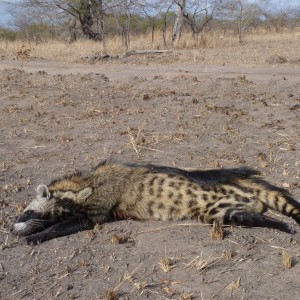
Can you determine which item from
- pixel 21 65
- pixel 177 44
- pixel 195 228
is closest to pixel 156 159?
pixel 195 228

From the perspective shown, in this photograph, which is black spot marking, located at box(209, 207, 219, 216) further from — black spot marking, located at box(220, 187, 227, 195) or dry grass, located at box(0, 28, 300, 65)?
dry grass, located at box(0, 28, 300, 65)

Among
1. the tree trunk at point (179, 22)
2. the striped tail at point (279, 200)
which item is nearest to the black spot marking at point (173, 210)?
the striped tail at point (279, 200)

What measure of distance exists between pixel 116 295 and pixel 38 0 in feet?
98.1

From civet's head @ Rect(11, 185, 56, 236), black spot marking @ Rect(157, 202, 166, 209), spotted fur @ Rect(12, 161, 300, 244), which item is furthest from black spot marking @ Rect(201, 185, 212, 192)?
civet's head @ Rect(11, 185, 56, 236)

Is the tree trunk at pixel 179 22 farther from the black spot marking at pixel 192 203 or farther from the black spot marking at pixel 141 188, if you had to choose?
the black spot marking at pixel 192 203

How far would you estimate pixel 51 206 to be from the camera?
5461 millimetres

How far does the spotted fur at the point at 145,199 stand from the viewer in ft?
16.6

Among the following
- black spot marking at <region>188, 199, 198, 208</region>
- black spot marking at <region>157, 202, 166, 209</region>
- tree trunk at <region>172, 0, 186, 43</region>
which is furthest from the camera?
tree trunk at <region>172, 0, 186, 43</region>

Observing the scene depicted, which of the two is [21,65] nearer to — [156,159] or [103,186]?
[156,159]

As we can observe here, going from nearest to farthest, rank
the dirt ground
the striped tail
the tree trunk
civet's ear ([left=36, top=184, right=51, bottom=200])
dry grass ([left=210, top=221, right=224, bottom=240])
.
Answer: the dirt ground → dry grass ([left=210, top=221, right=224, bottom=240]) → the striped tail → civet's ear ([left=36, top=184, right=51, bottom=200]) → the tree trunk

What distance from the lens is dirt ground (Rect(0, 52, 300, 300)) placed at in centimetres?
399

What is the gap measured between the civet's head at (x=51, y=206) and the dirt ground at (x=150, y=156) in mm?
273

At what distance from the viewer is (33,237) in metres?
4.93

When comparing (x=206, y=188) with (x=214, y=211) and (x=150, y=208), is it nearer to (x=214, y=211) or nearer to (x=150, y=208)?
(x=214, y=211)
